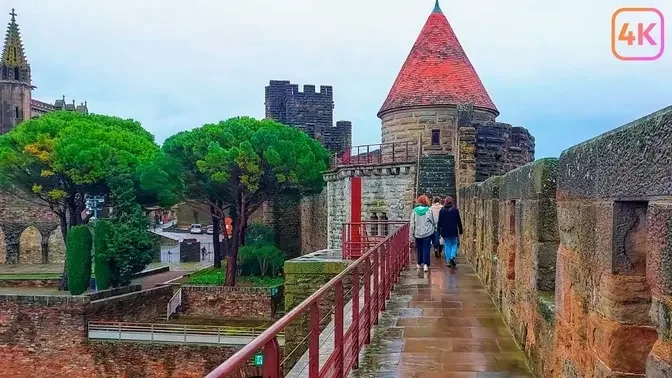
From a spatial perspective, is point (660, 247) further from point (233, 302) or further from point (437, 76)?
point (437, 76)

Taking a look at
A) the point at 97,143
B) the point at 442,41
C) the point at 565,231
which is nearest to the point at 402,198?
the point at 442,41

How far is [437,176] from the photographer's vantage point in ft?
77.5

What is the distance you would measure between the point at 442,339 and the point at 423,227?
4942 mm

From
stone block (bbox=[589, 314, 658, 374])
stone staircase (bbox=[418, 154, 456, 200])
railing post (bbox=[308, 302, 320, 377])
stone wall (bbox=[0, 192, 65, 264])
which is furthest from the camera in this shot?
stone wall (bbox=[0, 192, 65, 264])

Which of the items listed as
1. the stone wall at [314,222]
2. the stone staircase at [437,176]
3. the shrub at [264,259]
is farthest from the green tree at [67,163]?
the stone staircase at [437,176]

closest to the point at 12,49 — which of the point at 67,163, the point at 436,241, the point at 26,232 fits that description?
the point at 26,232

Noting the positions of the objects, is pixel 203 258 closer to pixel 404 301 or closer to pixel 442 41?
pixel 442 41

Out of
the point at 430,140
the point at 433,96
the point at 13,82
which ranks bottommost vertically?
the point at 430,140

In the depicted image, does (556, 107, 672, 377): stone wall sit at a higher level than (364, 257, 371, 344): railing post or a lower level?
higher

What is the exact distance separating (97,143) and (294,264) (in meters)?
17.4

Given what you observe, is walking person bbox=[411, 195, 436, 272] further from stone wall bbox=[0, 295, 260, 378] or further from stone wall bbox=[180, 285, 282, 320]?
stone wall bbox=[180, 285, 282, 320]

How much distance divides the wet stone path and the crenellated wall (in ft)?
1.55

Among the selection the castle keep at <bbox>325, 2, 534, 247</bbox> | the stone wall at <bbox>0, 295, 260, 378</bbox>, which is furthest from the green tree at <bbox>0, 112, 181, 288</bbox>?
the castle keep at <bbox>325, 2, 534, 247</bbox>

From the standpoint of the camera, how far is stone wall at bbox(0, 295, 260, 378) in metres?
19.2
